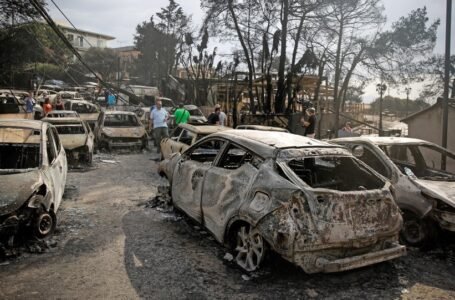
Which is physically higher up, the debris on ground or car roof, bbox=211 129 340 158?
car roof, bbox=211 129 340 158

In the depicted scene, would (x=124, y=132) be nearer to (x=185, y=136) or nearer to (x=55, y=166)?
(x=185, y=136)

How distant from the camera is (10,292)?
12.3 feet

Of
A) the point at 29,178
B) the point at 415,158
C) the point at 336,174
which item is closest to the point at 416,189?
the point at 336,174

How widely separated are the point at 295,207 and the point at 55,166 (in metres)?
3.93

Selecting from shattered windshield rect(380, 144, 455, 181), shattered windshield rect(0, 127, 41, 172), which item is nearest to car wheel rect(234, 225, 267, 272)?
shattered windshield rect(380, 144, 455, 181)

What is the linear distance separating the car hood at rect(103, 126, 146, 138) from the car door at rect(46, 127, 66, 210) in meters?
6.04

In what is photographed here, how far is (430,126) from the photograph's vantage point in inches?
569

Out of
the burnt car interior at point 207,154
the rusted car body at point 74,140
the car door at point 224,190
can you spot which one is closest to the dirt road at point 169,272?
the car door at point 224,190

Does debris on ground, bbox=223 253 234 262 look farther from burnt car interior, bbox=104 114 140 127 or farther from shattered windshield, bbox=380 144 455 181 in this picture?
burnt car interior, bbox=104 114 140 127

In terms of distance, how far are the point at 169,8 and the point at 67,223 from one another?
3406cm

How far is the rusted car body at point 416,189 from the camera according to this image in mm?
4945

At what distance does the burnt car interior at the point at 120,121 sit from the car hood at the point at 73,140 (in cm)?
300

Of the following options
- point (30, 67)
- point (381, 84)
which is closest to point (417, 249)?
point (381, 84)

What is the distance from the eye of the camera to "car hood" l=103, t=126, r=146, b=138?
13.0 m
